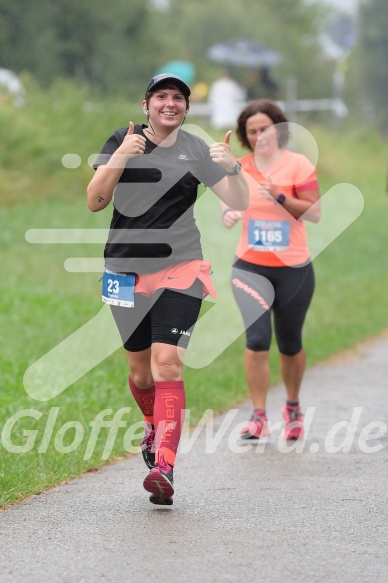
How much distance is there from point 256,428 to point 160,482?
2.46 metres

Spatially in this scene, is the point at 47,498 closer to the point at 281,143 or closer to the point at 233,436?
the point at 233,436

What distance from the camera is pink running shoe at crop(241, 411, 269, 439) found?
Result: 27.6 ft

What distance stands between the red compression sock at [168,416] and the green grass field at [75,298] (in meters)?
0.83

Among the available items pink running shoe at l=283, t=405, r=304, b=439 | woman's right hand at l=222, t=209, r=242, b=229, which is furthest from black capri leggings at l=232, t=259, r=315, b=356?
pink running shoe at l=283, t=405, r=304, b=439

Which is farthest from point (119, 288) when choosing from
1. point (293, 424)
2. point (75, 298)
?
point (75, 298)

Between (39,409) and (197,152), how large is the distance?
3.08 m

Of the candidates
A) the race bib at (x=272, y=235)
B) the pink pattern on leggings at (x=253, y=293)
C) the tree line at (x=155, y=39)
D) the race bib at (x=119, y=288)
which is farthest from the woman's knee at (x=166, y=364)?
the tree line at (x=155, y=39)

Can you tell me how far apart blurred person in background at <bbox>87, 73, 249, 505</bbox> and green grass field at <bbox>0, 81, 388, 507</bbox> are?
1001mm

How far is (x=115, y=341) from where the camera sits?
471 inches

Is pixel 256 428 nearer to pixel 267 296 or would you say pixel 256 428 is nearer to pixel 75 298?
pixel 267 296

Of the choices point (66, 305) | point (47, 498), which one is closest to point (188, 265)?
point (47, 498)

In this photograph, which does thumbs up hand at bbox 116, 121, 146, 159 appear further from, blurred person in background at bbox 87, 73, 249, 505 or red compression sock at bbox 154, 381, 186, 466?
red compression sock at bbox 154, 381, 186, 466

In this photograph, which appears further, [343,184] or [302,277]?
[343,184]

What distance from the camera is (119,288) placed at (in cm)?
640
